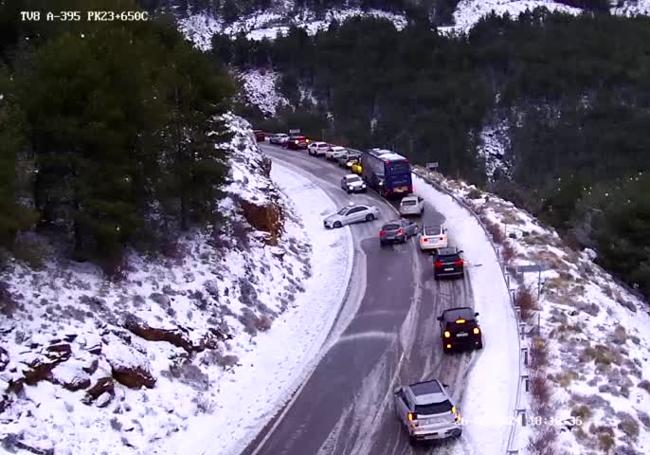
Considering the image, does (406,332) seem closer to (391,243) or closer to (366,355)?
(366,355)

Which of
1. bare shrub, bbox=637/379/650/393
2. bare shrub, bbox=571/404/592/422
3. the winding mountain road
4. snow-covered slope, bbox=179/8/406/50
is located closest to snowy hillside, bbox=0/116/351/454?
the winding mountain road

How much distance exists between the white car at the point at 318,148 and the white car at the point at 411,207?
21479 millimetres

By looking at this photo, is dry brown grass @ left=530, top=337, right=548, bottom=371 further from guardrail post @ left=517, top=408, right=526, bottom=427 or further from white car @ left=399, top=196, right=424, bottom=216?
white car @ left=399, top=196, right=424, bottom=216

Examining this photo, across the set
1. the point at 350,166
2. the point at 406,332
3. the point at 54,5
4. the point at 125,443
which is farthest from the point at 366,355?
the point at 350,166

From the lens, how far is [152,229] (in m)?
28.6

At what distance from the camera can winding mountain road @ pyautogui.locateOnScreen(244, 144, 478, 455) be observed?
19.6 m

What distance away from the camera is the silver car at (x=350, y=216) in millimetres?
43812

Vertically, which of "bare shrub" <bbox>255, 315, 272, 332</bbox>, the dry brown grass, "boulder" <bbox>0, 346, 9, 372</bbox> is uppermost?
"boulder" <bbox>0, 346, 9, 372</bbox>

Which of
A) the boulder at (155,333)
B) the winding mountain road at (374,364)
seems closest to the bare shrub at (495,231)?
the winding mountain road at (374,364)

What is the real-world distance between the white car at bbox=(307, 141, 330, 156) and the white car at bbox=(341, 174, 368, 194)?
1330cm

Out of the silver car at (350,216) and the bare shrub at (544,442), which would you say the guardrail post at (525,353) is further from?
the silver car at (350,216)

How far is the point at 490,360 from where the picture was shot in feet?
78.4

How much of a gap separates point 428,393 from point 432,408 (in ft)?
2.08

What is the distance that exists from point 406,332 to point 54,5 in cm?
2167
